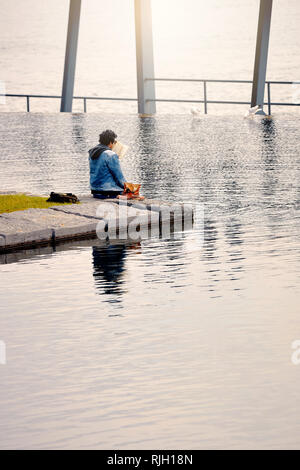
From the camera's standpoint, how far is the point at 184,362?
4.66 metres

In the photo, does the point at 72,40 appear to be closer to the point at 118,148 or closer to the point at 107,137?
the point at 118,148

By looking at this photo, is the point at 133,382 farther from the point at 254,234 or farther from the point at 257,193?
the point at 257,193

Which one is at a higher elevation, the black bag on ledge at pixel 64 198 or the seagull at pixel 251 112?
the seagull at pixel 251 112

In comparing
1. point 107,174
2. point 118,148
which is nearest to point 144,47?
point 118,148

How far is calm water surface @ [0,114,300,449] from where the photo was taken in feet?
12.8

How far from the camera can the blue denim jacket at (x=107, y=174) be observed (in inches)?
399

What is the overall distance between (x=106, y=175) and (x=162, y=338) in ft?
17.2

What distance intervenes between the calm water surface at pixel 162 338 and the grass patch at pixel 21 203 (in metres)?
1.63

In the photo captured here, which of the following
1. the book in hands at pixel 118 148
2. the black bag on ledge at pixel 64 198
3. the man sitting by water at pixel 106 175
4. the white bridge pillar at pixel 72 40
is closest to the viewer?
the black bag on ledge at pixel 64 198

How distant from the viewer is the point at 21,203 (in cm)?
988

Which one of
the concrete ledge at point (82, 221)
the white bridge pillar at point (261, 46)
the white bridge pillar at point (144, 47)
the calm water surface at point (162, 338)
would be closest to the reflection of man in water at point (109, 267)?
the calm water surface at point (162, 338)

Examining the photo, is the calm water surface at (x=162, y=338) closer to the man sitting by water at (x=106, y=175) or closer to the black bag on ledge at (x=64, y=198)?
the man sitting by water at (x=106, y=175)

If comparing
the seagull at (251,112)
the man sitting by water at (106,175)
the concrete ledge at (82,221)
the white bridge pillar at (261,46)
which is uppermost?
the white bridge pillar at (261,46)
